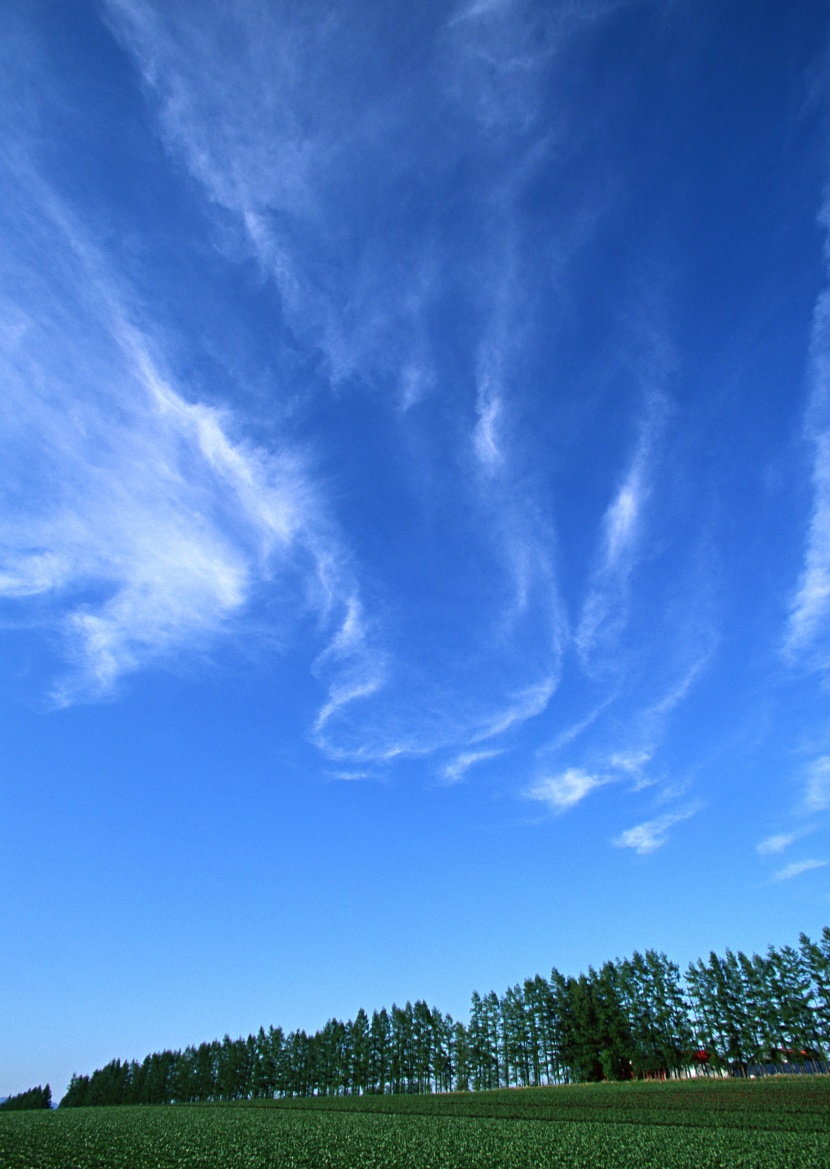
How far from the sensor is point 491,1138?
43625 mm

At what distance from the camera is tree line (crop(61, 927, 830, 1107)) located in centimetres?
10131

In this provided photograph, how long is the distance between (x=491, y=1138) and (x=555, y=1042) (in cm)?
9812

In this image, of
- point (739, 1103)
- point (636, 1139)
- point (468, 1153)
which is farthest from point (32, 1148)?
point (739, 1103)

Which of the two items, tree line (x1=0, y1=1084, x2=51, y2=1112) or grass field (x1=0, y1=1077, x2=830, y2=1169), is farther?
tree line (x1=0, y1=1084, x2=51, y2=1112)

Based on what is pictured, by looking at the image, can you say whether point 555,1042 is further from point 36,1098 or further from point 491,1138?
point 36,1098

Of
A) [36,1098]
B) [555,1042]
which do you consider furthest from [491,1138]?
[36,1098]

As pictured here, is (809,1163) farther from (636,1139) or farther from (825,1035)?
(825,1035)

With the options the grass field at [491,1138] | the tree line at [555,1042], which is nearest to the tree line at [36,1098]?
the tree line at [555,1042]

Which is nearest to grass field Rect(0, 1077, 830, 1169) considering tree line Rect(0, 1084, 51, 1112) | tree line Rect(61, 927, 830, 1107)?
tree line Rect(61, 927, 830, 1107)

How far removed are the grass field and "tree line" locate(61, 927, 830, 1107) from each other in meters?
37.2

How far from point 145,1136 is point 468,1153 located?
3347 cm

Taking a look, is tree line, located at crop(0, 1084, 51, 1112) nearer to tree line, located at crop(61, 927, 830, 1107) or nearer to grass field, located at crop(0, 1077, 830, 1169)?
tree line, located at crop(61, 927, 830, 1107)

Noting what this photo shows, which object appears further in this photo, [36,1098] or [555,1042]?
[36,1098]

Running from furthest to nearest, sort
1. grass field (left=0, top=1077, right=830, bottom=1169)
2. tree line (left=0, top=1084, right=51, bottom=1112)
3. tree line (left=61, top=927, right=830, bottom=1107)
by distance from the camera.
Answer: tree line (left=0, top=1084, right=51, bottom=1112), tree line (left=61, top=927, right=830, bottom=1107), grass field (left=0, top=1077, right=830, bottom=1169)
